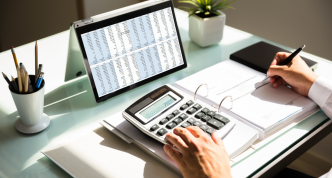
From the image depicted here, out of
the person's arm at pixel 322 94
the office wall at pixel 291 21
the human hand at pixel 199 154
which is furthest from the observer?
the office wall at pixel 291 21

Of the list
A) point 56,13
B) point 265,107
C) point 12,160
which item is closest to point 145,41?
point 265,107

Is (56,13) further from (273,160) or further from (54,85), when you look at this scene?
(273,160)

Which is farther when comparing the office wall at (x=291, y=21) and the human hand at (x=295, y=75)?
the office wall at (x=291, y=21)

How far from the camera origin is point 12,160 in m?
0.87

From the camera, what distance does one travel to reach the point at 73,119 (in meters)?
1.03

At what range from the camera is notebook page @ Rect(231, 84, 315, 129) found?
37.9 inches

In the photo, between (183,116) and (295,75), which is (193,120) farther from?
(295,75)

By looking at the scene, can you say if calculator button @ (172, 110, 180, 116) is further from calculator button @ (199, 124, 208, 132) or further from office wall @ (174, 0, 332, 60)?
office wall @ (174, 0, 332, 60)

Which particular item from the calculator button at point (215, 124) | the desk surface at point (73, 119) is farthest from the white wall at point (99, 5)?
the calculator button at point (215, 124)

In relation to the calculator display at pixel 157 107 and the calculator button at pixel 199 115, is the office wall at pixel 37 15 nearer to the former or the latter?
the calculator display at pixel 157 107

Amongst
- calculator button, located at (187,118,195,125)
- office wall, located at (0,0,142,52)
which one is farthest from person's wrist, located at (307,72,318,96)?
office wall, located at (0,0,142,52)

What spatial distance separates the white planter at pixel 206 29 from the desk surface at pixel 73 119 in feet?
0.12

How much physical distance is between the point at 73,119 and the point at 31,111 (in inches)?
5.6

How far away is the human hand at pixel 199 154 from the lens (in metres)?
0.79
